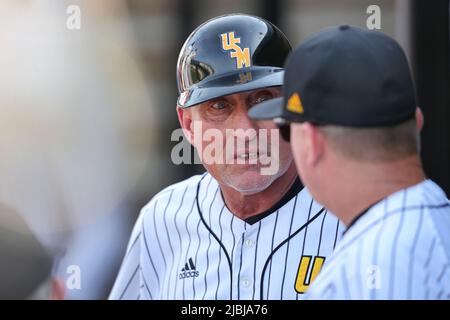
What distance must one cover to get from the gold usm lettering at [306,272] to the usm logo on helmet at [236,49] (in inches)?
24.2

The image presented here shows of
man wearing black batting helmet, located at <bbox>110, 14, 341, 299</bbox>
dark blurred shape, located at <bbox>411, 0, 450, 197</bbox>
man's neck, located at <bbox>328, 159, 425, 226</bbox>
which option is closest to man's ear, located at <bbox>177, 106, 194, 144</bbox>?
man wearing black batting helmet, located at <bbox>110, 14, 341, 299</bbox>

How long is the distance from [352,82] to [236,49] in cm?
83

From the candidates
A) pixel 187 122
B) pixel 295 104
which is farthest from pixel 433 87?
pixel 295 104

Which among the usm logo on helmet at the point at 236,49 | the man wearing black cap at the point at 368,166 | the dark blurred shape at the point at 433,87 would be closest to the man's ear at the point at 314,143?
the man wearing black cap at the point at 368,166

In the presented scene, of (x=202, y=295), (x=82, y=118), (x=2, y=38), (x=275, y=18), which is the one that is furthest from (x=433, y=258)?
(x=2, y=38)

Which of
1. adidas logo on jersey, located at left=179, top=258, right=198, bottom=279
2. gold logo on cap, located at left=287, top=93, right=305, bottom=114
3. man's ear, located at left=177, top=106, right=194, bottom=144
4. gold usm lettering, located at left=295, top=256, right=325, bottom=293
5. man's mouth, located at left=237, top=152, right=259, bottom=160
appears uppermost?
gold logo on cap, located at left=287, top=93, right=305, bottom=114

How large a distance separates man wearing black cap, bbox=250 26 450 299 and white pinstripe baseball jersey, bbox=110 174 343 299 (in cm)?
63

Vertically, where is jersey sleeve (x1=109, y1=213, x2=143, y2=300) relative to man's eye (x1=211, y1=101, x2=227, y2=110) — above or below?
below

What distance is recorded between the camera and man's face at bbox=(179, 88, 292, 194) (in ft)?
7.51

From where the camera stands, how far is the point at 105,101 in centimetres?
445

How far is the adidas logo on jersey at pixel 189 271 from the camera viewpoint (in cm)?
237

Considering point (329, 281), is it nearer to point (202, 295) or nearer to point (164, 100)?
point (202, 295)

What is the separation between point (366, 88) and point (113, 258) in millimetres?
2899

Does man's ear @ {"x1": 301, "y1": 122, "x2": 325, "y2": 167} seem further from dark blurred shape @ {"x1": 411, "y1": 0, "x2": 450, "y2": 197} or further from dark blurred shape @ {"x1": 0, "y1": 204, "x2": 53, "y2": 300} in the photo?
dark blurred shape @ {"x1": 411, "y1": 0, "x2": 450, "y2": 197}
